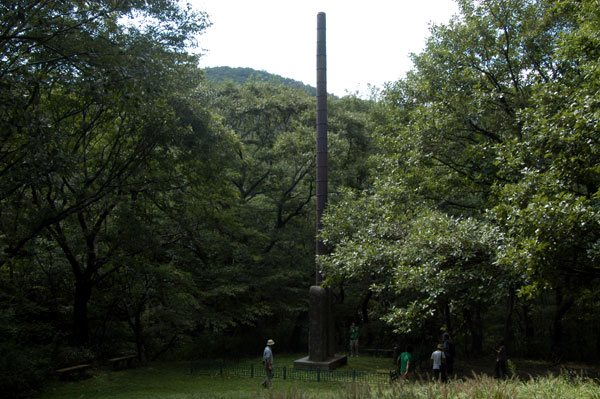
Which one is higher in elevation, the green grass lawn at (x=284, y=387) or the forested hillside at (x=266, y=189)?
the forested hillside at (x=266, y=189)

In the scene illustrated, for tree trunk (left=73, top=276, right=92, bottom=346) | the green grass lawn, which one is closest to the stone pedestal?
the green grass lawn

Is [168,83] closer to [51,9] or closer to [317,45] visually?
[51,9]

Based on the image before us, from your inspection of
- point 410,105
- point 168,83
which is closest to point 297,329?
point 410,105

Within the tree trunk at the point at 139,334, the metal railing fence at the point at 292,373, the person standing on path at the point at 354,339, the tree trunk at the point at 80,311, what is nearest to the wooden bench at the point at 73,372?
the tree trunk at the point at 80,311

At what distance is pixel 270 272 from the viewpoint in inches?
879

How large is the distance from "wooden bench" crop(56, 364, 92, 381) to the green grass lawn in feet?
1.09

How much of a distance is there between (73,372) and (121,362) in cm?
267

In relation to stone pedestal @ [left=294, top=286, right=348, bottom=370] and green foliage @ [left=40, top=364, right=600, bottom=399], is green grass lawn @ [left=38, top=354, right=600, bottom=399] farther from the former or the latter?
stone pedestal @ [left=294, top=286, right=348, bottom=370]

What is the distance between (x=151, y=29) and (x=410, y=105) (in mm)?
9357

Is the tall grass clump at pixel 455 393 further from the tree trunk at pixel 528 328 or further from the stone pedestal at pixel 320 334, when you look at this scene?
the tree trunk at pixel 528 328

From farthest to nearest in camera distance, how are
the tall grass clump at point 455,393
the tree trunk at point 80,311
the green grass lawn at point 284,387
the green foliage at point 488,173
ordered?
the tree trunk at point 80,311 → the green foliage at point 488,173 → the green grass lawn at point 284,387 → the tall grass clump at point 455,393

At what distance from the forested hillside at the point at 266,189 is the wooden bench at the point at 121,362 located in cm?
77

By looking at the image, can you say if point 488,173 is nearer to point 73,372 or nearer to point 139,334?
point 73,372

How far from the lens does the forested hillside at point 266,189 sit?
31.4 feet
